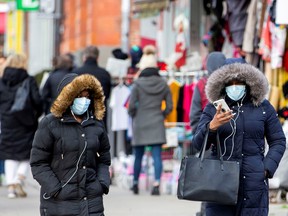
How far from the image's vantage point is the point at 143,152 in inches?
561

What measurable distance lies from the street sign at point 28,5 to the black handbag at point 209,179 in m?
18.9

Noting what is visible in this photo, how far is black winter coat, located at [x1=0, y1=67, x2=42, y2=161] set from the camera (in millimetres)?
14023

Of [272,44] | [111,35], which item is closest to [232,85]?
[272,44]

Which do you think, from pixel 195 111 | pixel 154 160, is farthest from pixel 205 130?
pixel 154 160

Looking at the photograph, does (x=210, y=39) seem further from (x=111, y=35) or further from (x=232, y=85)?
(x=111, y=35)

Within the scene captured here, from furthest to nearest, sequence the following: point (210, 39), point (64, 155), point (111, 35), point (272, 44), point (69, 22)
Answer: point (69, 22), point (111, 35), point (210, 39), point (272, 44), point (64, 155)

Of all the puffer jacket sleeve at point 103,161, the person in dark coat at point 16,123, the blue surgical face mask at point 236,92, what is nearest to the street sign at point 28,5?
the person in dark coat at point 16,123

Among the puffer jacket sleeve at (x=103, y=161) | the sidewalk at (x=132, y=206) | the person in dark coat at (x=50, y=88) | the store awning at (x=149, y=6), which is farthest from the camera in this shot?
the store awning at (x=149, y=6)

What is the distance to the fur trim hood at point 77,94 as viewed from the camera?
26.1ft

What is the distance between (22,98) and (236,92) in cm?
629

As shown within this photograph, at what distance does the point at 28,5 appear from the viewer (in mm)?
26766

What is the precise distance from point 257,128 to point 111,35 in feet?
83.0

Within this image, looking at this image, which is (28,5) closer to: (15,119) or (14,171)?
(15,119)

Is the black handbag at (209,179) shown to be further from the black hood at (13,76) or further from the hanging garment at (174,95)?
the hanging garment at (174,95)
